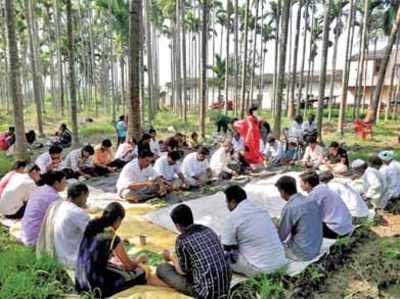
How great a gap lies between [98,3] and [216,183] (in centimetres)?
2005

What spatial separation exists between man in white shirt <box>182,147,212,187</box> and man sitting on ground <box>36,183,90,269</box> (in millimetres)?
4259

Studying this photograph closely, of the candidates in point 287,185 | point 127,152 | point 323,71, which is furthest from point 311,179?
point 323,71

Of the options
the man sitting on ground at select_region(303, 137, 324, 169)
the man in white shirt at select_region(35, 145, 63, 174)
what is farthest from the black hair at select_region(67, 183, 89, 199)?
the man sitting on ground at select_region(303, 137, 324, 169)

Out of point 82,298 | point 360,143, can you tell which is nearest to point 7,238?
point 82,298

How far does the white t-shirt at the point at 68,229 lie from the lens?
4453 mm

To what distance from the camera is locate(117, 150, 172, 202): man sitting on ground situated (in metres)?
7.43

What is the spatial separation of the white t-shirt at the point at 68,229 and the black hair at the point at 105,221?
27.4 inches

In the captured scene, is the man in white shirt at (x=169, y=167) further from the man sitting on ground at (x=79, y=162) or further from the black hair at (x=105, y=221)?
the black hair at (x=105, y=221)

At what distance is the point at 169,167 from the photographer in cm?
841

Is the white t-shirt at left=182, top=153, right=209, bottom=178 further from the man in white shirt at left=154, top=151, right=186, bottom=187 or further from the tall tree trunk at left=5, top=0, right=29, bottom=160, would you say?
the tall tree trunk at left=5, top=0, right=29, bottom=160

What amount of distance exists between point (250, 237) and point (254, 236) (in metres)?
0.04

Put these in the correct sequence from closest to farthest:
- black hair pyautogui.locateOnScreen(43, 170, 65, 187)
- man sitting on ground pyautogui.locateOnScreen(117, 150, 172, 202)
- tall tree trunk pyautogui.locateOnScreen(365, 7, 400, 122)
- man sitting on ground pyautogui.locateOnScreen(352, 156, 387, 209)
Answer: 1. black hair pyautogui.locateOnScreen(43, 170, 65, 187)
2. man sitting on ground pyautogui.locateOnScreen(352, 156, 387, 209)
3. man sitting on ground pyautogui.locateOnScreen(117, 150, 172, 202)
4. tall tree trunk pyautogui.locateOnScreen(365, 7, 400, 122)

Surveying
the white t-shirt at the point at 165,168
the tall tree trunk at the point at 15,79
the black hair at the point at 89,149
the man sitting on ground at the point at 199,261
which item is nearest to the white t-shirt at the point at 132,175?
the white t-shirt at the point at 165,168

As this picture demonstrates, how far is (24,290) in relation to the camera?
3.97 meters
